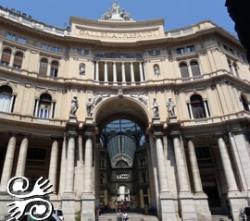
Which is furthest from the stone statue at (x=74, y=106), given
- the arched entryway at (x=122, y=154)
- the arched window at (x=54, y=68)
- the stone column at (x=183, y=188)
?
the stone column at (x=183, y=188)

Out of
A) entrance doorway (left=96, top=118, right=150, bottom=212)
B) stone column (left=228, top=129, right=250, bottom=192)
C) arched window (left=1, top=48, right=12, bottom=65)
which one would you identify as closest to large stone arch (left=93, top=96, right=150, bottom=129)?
stone column (left=228, top=129, right=250, bottom=192)

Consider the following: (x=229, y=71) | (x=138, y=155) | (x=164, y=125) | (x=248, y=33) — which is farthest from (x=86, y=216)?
(x=138, y=155)

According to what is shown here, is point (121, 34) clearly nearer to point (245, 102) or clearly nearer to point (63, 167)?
point (245, 102)

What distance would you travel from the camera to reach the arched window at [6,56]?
3155cm

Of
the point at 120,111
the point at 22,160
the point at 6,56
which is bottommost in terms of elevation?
the point at 22,160

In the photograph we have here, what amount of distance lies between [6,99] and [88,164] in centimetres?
1281

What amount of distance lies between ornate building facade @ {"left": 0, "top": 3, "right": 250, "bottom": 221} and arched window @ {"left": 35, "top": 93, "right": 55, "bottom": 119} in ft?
0.41

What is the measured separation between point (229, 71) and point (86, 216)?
26599 mm

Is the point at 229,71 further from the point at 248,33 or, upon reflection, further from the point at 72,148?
the point at 248,33

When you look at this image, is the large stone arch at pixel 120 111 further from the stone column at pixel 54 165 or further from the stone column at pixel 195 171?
the stone column at pixel 195 171

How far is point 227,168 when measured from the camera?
88.8ft

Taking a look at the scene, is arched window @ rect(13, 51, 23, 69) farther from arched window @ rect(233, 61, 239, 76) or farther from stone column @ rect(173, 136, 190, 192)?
arched window @ rect(233, 61, 239, 76)

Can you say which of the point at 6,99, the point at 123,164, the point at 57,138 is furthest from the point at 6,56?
the point at 123,164

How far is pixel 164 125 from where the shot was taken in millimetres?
30109
